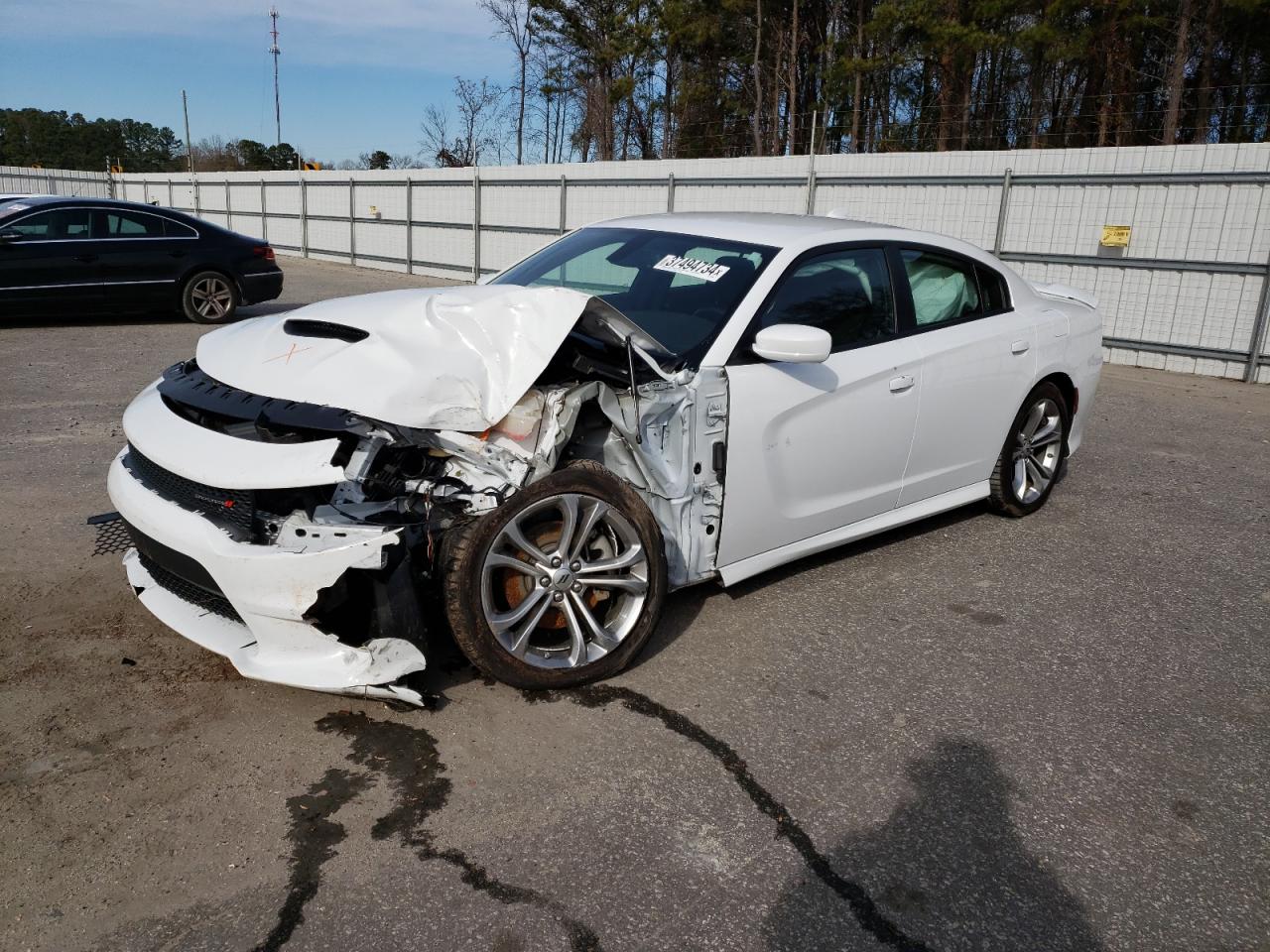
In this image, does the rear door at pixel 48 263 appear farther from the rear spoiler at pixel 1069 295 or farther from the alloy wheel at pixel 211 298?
the rear spoiler at pixel 1069 295

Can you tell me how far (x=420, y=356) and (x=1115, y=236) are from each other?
11.2 m

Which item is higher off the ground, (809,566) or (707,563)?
(707,563)

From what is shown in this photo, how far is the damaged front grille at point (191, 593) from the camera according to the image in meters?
3.10

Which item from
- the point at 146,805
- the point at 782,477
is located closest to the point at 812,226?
the point at 782,477

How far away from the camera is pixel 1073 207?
1229cm

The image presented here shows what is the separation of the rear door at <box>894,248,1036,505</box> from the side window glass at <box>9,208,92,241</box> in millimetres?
10282

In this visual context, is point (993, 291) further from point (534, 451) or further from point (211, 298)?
point (211, 298)

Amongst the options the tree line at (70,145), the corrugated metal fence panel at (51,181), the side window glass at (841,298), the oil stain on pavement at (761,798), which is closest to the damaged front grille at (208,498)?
the oil stain on pavement at (761,798)

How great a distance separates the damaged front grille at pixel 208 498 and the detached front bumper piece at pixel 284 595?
0.03 m

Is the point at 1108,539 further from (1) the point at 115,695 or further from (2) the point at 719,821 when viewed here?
(1) the point at 115,695

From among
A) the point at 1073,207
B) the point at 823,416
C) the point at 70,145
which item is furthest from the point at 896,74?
the point at 70,145

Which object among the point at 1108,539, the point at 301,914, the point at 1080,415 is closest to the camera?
the point at 301,914

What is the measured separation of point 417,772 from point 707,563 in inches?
55.0

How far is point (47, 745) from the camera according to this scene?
2.93m
